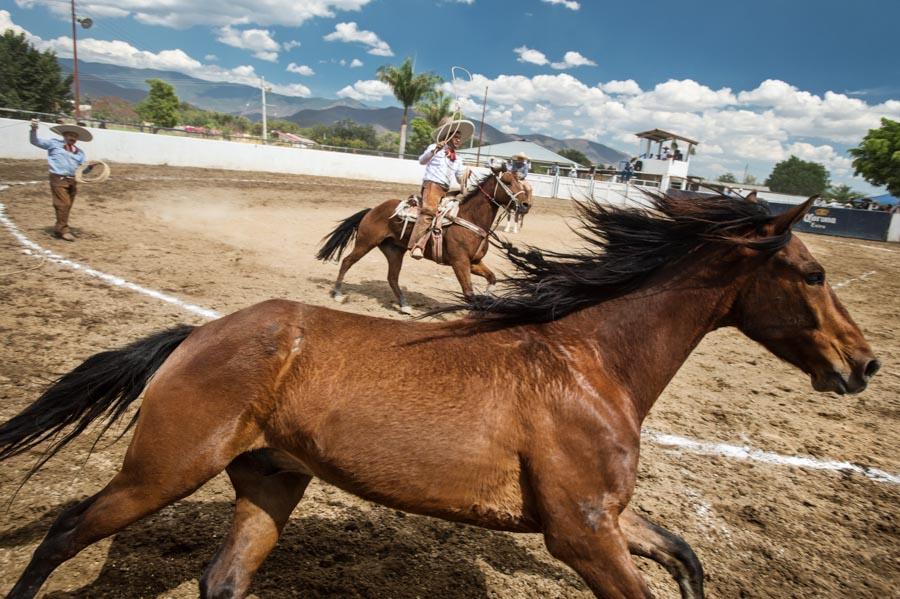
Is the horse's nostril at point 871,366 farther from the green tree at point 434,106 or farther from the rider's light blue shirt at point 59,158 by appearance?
the green tree at point 434,106

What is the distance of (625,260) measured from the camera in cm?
260

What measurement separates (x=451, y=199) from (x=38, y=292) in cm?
576

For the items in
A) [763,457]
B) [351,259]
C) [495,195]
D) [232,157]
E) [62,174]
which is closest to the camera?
[763,457]

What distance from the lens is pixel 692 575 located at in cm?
240

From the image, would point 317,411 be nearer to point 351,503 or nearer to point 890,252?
point 351,503

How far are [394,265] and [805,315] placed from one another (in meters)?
6.61

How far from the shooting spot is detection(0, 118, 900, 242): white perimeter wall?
19.1 metres

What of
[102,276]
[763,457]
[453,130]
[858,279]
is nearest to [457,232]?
[453,130]

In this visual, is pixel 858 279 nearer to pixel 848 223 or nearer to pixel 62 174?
pixel 848 223

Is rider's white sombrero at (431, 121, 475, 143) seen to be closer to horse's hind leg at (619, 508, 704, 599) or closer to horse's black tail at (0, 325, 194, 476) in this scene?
horse's black tail at (0, 325, 194, 476)

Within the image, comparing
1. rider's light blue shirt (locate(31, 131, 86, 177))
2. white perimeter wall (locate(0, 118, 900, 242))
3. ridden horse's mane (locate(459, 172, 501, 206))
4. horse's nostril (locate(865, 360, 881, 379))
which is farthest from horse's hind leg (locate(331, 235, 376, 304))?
white perimeter wall (locate(0, 118, 900, 242))

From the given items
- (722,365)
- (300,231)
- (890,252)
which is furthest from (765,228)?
(890,252)

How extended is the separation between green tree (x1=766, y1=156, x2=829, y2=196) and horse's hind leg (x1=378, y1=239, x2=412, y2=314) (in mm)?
113008

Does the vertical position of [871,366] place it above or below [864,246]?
below
